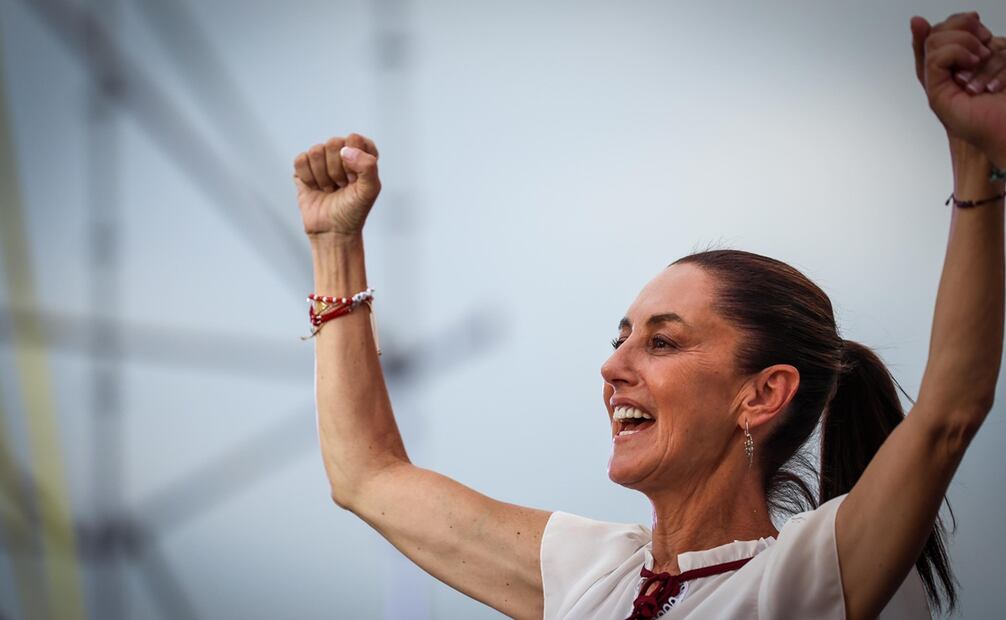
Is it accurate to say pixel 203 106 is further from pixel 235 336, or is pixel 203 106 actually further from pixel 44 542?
pixel 44 542

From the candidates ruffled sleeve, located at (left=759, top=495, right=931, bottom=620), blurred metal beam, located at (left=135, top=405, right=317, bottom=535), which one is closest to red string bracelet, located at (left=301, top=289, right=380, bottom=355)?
ruffled sleeve, located at (left=759, top=495, right=931, bottom=620)

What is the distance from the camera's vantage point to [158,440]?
87.4 inches

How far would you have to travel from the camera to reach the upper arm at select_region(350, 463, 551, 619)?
→ 3.97 feet

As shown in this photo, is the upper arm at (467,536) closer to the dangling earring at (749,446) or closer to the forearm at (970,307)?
the dangling earring at (749,446)

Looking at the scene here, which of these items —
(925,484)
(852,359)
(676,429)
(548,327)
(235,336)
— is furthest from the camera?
(235,336)

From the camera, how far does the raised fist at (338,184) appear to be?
1.21 metres

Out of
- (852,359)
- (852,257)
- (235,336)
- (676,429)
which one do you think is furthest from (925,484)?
(235,336)

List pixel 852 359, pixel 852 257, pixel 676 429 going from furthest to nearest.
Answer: pixel 852 257 < pixel 852 359 < pixel 676 429

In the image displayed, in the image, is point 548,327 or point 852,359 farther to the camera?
point 548,327

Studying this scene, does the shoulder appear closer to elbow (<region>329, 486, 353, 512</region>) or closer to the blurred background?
elbow (<region>329, 486, 353, 512</region>)

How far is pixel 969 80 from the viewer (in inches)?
32.1

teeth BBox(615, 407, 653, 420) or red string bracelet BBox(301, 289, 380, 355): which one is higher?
red string bracelet BBox(301, 289, 380, 355)

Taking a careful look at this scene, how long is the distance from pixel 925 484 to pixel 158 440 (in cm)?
172

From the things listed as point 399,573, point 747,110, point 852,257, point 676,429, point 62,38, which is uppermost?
point 62,38
